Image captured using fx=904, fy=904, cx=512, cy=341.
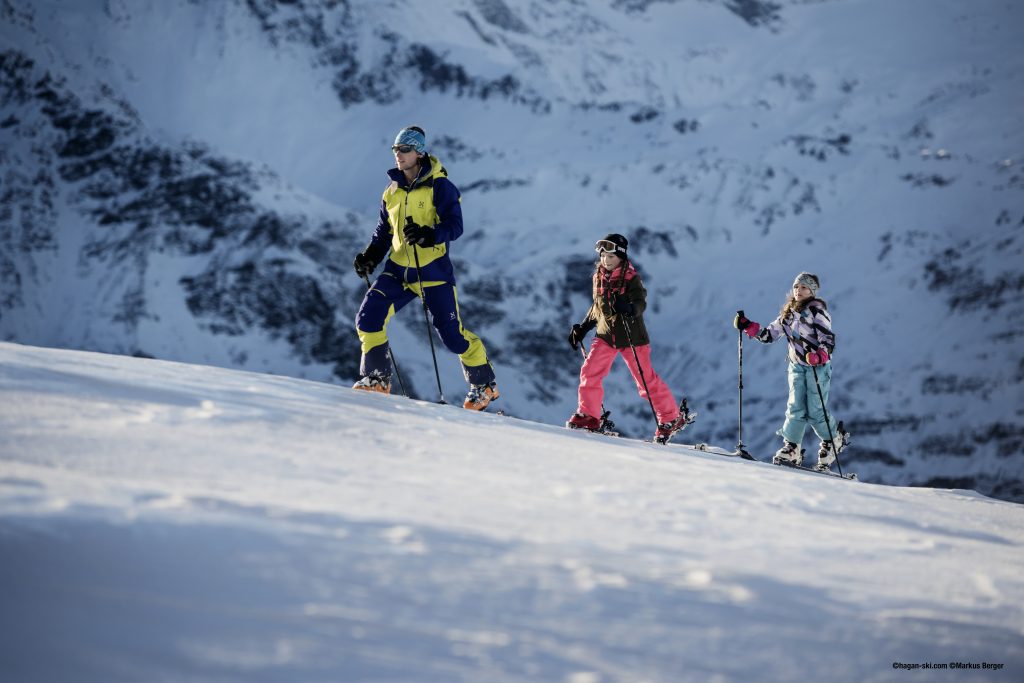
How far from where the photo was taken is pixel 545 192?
52375mm

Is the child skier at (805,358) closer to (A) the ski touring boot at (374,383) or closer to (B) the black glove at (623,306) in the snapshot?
(B) the black glove at (623,306)

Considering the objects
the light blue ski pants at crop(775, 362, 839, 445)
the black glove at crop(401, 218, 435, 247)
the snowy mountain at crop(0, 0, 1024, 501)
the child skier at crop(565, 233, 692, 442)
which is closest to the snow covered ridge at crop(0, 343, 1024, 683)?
the black glove at crop(401, 218, 435, 247)

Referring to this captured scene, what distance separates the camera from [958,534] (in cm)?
395

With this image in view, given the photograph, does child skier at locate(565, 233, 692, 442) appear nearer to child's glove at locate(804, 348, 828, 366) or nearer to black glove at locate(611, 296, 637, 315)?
black glove at locate(611, 296, 637, 315)

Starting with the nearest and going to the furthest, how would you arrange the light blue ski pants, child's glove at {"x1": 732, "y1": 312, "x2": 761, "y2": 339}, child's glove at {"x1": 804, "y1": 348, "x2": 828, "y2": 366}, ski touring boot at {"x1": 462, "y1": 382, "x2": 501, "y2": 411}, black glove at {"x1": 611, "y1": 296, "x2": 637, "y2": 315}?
ski touring boot at {"x1": 462, "y1": 382, "x2": 501, "y2": 411} < black glove at {"x1": 611, "y1": 296, "x2": 637, "y2": 315} < child's glove at {"x1": 732, "y1": 312, "x2": 761, "y2": 339} < child's glove at {"x1": 804, "y1": 348, "x2": 828, "y2": 366} < the light blue ski pants

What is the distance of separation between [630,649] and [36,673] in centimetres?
132

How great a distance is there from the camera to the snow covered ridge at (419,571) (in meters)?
2.06

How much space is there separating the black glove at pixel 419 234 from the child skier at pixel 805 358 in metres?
3.21

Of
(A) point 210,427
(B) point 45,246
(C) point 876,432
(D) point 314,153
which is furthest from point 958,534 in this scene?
(D) point 314,153

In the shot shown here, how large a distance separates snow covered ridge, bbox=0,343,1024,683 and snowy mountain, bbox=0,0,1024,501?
1340 inches

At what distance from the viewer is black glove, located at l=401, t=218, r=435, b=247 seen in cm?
664

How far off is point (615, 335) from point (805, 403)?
2.40 metres

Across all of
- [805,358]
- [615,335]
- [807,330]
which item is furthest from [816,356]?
[615,335]

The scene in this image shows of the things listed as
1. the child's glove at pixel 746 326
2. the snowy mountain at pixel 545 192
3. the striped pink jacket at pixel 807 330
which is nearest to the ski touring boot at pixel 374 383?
the child's glove at pixel 746 326
